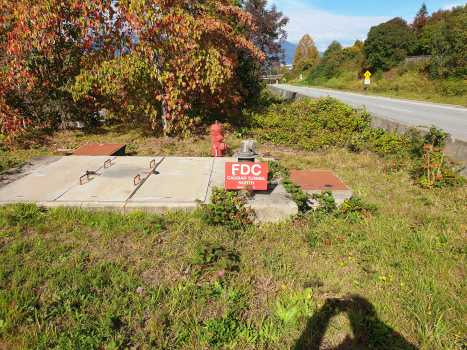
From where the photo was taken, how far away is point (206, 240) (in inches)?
141

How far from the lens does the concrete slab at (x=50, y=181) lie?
429cm

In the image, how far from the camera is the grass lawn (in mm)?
2385

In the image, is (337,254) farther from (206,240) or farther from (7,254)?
(7,254)

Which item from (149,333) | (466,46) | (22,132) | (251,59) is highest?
(466,46)

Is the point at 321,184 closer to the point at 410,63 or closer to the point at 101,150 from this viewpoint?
the point at 101,150

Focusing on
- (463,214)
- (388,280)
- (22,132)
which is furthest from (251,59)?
(388,280)

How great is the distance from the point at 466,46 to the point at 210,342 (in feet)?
86.6

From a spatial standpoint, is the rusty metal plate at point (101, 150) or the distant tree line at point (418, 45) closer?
the rusty metal plate at point (101, 150)

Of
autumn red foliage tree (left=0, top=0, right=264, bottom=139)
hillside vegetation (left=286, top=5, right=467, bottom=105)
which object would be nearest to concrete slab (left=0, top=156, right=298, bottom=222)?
autumn red foliage tree (left=0, top=0, right=264, bottom=139)

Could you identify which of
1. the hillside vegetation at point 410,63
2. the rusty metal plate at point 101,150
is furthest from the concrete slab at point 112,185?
the hillside vegetation at point 410,63

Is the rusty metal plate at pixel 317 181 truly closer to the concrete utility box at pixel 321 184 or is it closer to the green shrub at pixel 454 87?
the concrete utility box at pixel 321 184

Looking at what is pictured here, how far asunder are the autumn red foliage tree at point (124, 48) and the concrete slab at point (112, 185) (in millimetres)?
2493

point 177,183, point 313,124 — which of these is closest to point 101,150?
point 177,183

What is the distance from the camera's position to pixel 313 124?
843cm
